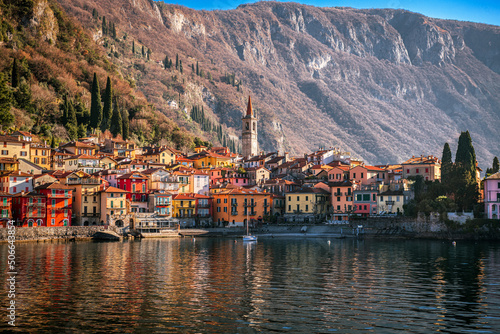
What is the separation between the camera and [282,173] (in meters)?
125

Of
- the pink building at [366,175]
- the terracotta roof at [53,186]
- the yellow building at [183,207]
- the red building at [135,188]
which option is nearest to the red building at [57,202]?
the terracotta roof at [53,186]

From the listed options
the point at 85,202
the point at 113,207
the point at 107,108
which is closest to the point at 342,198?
the point at 113,207

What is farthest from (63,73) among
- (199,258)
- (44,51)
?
(199,258)

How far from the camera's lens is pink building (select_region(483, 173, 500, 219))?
77688 mm

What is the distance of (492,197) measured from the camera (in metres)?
78.2

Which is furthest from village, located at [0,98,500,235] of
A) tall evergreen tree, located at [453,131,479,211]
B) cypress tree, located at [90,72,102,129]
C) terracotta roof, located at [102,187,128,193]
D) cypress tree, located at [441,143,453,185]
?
cypress tree, located at [441,143,453,185]

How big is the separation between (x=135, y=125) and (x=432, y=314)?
110498 mm

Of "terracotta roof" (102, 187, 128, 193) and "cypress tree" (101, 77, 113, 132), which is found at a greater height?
"cypress tree" (101, 77, 113, 132)

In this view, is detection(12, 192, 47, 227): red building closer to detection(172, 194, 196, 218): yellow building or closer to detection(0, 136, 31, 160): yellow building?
detection(0, 136, 31, 160): yellow building

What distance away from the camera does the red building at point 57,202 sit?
7994 centimetres

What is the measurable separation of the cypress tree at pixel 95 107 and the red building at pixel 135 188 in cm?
3058

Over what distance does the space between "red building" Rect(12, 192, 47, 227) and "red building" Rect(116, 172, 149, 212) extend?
14.9 m

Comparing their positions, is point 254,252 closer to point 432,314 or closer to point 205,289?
point 205,289

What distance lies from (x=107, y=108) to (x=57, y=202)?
45.3 m
